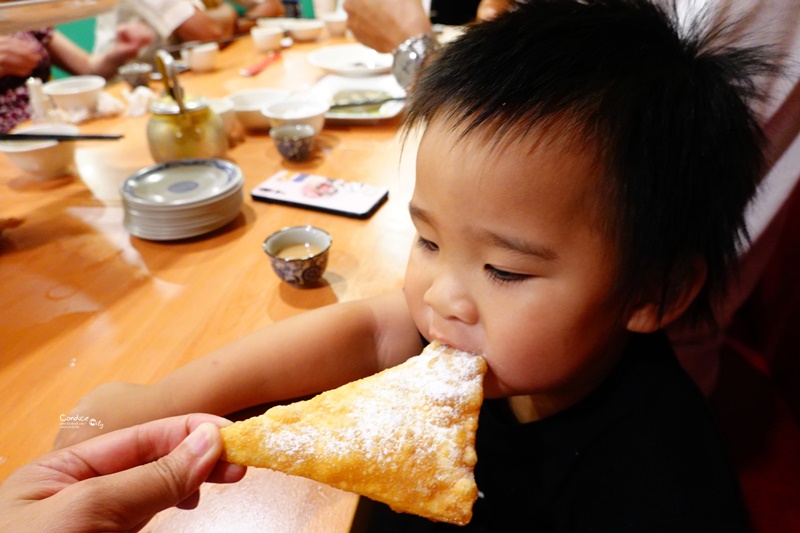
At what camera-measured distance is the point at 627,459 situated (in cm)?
94

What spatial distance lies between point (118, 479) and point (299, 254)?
830 millimetres

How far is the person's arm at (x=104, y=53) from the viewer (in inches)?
133

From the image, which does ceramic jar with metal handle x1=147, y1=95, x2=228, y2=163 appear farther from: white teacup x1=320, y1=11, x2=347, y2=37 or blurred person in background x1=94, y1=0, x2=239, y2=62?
white teacup x1=320, y1=11, x2=347, y2=37

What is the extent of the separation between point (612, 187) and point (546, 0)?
39 cm

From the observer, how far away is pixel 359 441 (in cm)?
71

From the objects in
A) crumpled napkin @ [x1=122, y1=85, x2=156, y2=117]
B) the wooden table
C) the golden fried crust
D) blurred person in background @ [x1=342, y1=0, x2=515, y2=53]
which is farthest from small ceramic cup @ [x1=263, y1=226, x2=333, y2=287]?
crumpled napkin @ [x1=122, y1=85, x2=156, y2=117]

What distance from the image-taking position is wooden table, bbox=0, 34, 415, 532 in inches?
32.9

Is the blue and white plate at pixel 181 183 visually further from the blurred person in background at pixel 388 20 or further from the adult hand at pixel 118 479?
the blurred person in background at pixel 388 20

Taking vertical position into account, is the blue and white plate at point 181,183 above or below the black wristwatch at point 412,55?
below

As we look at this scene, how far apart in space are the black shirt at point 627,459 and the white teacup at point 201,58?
3026mm

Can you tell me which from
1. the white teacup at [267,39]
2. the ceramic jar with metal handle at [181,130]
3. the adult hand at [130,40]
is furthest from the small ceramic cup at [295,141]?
the adult hand at [130,40]

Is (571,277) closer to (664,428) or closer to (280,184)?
(664,428)

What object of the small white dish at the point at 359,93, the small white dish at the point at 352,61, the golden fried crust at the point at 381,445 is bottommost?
the small white dish at the point at 359,93

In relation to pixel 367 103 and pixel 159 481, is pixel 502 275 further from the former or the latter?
pixel 367 103
